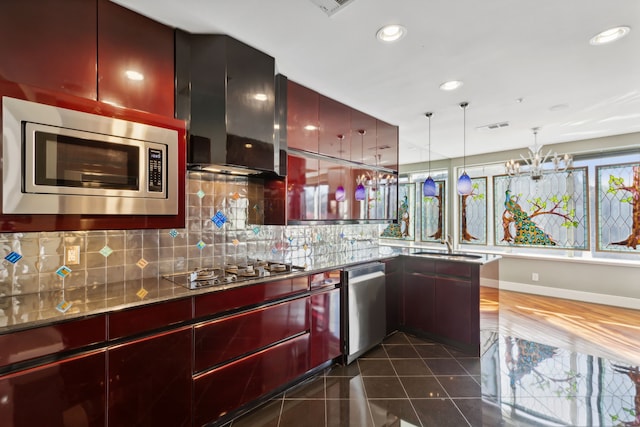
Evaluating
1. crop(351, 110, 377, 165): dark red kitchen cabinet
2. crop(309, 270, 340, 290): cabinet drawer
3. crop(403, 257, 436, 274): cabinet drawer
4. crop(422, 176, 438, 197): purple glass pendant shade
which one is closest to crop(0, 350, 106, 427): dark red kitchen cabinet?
crop(309, 270, 340, 290): cabinet drawer

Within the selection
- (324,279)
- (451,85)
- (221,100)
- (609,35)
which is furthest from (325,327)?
(609,35)

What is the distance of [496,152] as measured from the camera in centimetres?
579

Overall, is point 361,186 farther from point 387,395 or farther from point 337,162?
point 387,395

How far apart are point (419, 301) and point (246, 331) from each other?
2181mm

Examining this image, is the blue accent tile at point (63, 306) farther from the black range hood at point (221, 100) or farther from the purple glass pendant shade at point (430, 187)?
the purple glass pendant shade at point (430, 187)

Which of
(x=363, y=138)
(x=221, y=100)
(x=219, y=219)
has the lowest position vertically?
(x=219, y=219)

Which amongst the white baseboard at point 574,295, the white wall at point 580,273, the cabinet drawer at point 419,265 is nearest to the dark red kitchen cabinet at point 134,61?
the cabinet drawer at point 419,265

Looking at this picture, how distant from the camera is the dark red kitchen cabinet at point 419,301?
3.33 metres

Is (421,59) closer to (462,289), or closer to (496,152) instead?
(462,289)

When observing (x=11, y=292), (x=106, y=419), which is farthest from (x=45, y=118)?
(x=106, y=419)

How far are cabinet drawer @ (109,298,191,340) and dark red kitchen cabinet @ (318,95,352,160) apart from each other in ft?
6.30

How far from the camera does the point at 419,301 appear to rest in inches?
135

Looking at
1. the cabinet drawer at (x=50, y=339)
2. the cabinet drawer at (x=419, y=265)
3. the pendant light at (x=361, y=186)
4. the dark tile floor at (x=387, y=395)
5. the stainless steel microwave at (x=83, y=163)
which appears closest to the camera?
the cabinet drawer at (x=50, y=339)

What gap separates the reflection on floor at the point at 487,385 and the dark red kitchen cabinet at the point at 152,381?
0.53 meters
